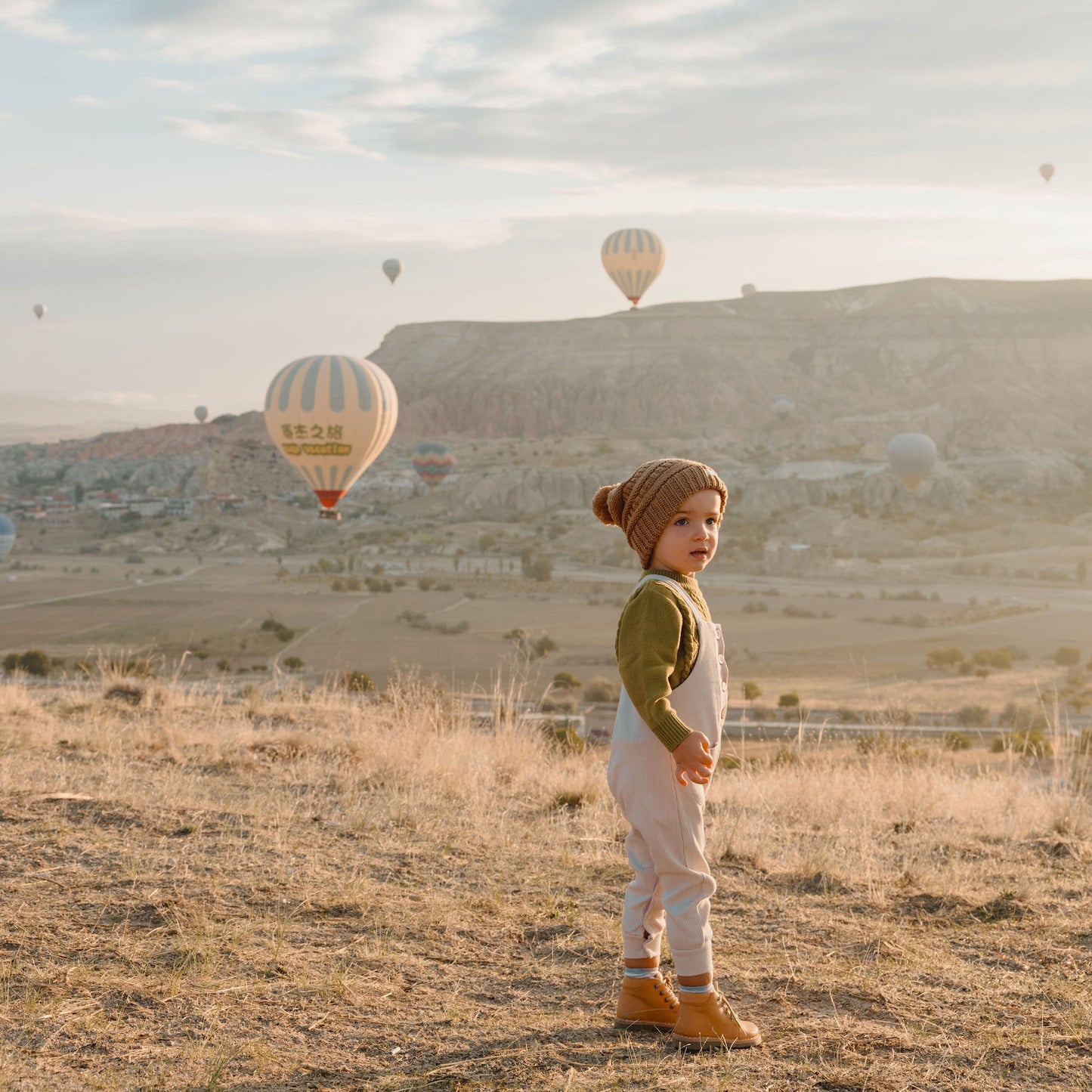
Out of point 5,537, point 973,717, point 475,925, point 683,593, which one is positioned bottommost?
point 973,717

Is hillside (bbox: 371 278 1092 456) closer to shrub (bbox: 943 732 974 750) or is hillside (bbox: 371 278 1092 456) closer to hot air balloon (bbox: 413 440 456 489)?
hot air balloon (bbox: 413 440 456 489)

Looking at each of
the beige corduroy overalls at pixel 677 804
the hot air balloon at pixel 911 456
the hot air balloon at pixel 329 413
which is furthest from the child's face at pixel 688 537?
the hot air balloon at pixel 911 456

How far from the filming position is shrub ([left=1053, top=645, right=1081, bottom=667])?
34781 mm

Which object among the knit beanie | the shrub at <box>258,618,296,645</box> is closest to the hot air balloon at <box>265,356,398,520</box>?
the shrub at <box>258,618,296,645</box>

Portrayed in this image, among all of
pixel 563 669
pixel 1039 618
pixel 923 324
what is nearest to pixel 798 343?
pixel 923 324

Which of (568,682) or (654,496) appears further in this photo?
(568,682)

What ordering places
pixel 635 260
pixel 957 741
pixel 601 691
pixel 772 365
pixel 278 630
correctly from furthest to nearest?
pixel 772 365 → pixel 635 260 → pixel 278 630 → pixel 601 691 → pixel 957 741

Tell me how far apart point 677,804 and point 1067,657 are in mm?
35365

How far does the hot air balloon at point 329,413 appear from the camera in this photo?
31.8m

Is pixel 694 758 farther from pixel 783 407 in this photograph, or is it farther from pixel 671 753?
pixel 783 407

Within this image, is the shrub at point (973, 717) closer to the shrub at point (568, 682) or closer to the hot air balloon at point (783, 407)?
the shrub at point (568, 682)

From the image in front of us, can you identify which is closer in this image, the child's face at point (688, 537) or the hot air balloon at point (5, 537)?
the child's face at point (688, 537)

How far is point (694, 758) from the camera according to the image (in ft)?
10.2

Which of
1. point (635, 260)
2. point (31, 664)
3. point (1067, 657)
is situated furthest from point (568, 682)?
point (635, 260)
